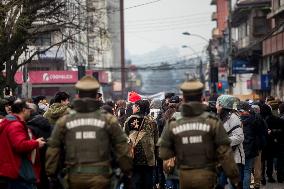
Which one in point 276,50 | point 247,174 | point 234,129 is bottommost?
point 247,174

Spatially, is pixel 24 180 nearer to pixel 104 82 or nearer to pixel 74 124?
pixel 74 124

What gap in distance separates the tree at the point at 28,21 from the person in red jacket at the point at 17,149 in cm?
1417

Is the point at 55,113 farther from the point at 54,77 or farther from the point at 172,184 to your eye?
the point at 54,77

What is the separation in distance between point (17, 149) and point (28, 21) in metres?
16.8

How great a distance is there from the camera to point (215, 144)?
8180mm

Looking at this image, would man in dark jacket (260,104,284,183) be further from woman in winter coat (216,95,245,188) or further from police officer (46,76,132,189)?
police officer (46,76,132,189)

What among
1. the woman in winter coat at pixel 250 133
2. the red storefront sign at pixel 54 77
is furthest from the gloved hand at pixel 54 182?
the red storefront sign at pixel 54 77

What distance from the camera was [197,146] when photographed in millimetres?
8148

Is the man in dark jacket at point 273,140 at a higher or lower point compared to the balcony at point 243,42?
lower

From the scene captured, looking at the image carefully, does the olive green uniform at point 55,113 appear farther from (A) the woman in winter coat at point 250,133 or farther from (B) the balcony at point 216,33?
(B) the balcony at point 216,33

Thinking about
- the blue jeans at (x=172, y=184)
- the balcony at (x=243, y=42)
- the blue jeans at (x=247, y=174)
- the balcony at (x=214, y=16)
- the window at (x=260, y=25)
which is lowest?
the blue jeans at (x=172, y=184)

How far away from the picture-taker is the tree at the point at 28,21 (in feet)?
81.3

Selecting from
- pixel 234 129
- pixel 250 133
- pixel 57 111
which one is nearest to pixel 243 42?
pixel 250 133

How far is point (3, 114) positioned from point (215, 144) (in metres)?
4.04
